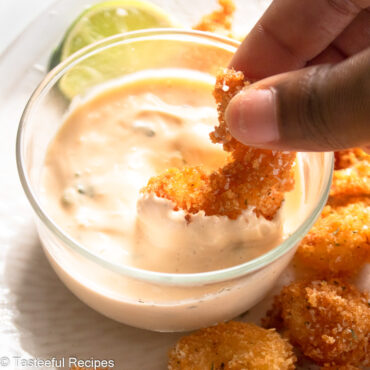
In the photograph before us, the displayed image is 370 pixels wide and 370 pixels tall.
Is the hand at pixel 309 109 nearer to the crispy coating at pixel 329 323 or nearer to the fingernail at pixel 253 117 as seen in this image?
the fingernail at pixel 253 117

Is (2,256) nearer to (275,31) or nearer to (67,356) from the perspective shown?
(67,356)

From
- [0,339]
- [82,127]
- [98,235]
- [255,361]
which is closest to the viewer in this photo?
[255,361]

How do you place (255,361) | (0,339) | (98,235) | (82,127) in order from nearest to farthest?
(255,361)
(98,235)
(0,339)
(82,127)

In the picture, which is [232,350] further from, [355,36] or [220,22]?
[220,22]

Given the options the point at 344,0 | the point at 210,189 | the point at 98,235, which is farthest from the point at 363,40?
the point at 98,235

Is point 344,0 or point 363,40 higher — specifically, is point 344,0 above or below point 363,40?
above

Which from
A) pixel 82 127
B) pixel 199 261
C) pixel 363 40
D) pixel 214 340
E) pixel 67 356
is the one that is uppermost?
pixel 363 40

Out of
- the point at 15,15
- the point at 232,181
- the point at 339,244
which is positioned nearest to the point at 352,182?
the point at 339,244
